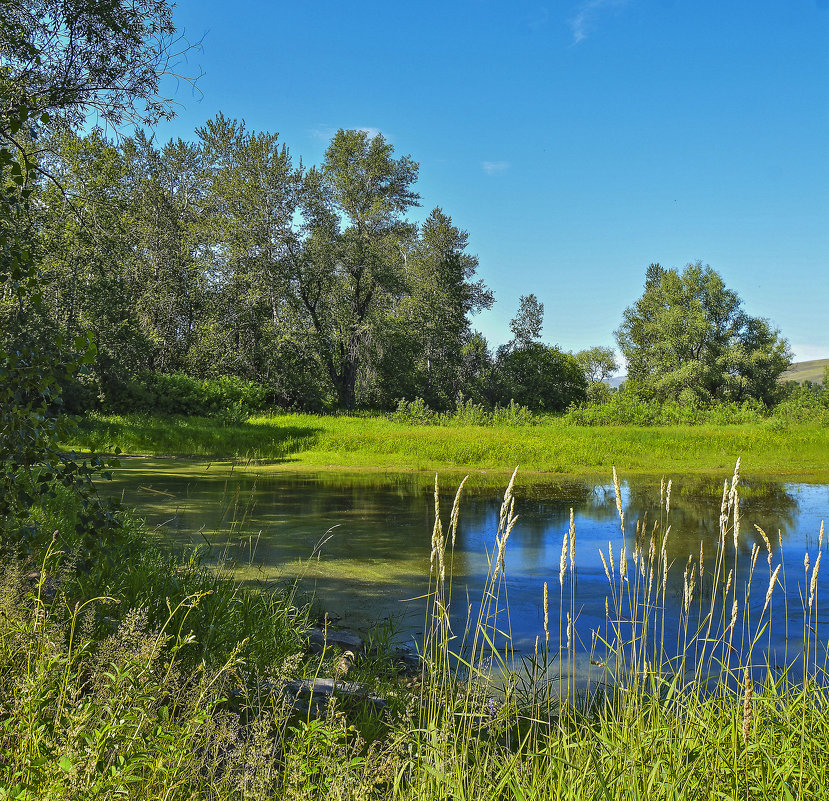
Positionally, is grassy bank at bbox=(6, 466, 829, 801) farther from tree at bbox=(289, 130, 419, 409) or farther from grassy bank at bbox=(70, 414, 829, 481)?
tree at bbox=(289, 130, 419, 409)

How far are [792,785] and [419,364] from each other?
2958cm

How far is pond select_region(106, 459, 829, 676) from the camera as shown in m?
4.97

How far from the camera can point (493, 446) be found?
1480 centimetres

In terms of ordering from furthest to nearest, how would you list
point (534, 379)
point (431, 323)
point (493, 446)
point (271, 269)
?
point (534, 379)
point (431, 323)
point (271, 269)
point (493, 446)

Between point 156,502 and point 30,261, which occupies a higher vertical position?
point 30,261

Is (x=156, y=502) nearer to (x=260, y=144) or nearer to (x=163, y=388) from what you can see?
(x=163, y=388)

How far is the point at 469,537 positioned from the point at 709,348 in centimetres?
3185

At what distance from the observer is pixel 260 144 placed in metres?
23.2

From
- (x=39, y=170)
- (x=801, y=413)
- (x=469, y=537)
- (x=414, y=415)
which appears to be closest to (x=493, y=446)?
(x=414, y=415)

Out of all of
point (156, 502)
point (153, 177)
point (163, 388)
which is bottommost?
point (156, 502)

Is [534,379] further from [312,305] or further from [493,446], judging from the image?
[493,446]

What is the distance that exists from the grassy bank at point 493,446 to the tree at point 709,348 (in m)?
18.5

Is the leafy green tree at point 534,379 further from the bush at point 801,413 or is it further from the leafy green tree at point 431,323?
the bush at point 801,413

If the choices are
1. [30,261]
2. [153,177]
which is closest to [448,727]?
[30,261]
